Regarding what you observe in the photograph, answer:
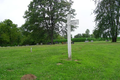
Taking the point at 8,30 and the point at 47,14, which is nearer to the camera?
the point at 47,14

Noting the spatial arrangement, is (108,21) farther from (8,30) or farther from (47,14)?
(8,30)

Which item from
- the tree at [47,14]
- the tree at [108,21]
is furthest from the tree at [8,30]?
the tree at [108,21]

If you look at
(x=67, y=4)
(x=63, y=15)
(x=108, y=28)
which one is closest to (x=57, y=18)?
(x=63, y=15)

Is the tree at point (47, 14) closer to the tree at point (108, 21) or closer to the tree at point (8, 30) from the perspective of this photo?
the tree at point (108, 21)

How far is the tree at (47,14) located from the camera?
31.4 metres

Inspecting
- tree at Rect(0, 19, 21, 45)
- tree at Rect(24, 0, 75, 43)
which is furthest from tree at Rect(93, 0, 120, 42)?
tree at Rect(0, 19, 21, 45)

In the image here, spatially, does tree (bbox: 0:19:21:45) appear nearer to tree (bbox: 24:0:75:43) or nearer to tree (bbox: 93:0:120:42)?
tree (bbox: 24:0:75:43)

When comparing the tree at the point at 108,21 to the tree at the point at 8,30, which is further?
the tree at the point at 8,30

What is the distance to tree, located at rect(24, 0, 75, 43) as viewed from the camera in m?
31.4

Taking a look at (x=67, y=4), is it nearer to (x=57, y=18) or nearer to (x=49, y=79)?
(x=57, y=18)

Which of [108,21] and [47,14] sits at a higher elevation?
[47,14]

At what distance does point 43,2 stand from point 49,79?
2871 centimetres

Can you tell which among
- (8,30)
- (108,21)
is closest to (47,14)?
(108,21)

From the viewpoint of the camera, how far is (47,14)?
3250 centimetres
